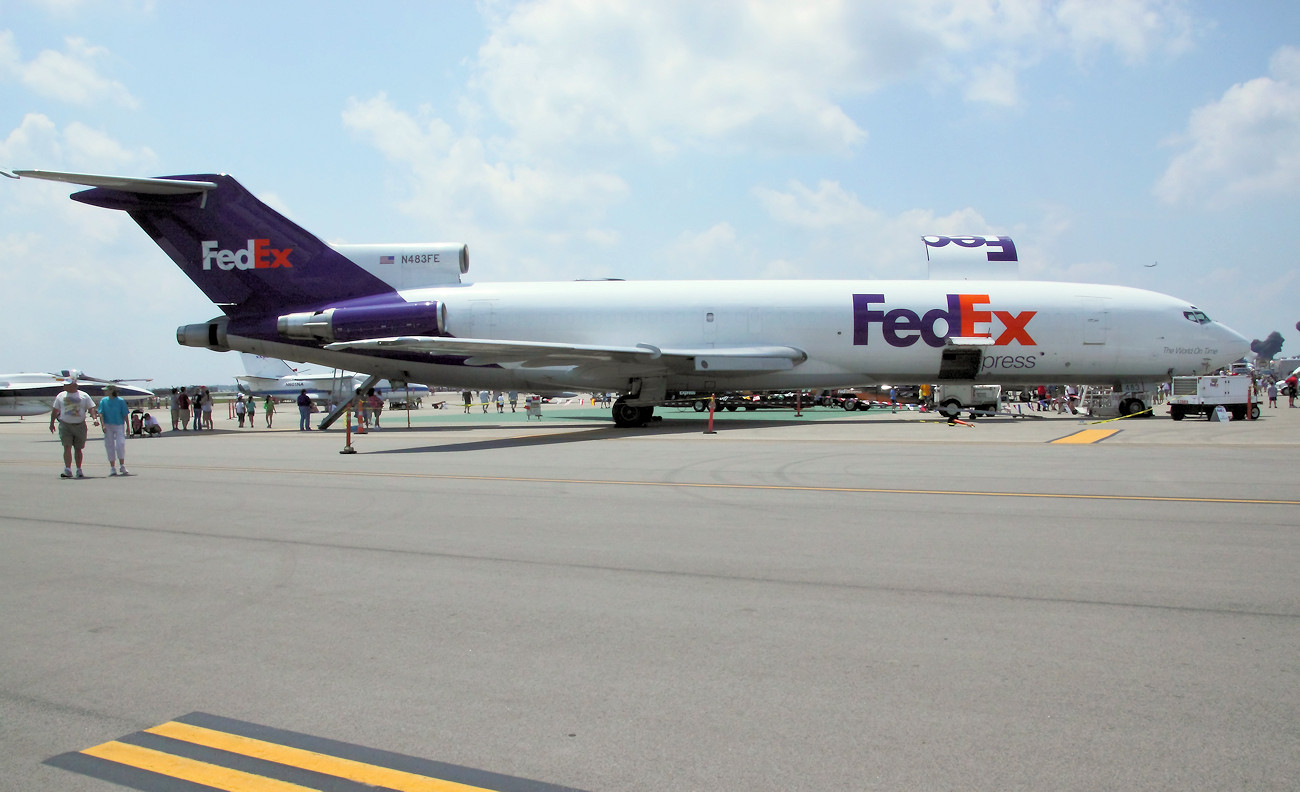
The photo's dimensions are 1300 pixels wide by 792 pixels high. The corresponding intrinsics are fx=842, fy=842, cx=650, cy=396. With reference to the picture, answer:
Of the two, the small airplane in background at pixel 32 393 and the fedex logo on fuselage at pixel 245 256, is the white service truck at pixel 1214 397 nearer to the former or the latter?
the fedex logo on fuselage at pixel 245 256

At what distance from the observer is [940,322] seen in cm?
2291

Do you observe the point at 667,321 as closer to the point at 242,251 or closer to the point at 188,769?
the point at 242,251

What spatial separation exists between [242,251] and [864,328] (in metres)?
17.9

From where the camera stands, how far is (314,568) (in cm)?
636

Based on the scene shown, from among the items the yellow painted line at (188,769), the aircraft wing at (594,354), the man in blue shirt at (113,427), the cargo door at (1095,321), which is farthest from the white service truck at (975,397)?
the yellow painted line at (188,769)

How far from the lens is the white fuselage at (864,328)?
2302 centimetres

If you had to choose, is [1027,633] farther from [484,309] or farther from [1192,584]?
[484,309]

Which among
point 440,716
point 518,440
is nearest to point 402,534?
point 440,716

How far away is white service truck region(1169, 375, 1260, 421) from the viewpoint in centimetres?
2345

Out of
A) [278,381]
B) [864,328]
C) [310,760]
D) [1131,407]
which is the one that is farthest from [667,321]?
[278,381]

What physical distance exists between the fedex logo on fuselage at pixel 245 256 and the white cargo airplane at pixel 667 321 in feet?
0.12

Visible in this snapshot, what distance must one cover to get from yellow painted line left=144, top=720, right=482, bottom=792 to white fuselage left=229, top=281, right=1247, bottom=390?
19.7 meters

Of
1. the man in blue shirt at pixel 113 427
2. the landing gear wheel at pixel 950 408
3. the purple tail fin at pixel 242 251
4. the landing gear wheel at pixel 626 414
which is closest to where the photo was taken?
the man in blue shirt at pixel 113 427

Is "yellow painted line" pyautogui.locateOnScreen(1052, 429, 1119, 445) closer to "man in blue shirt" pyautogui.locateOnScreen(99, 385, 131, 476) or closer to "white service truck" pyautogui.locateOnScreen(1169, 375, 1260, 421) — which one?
"white service truck" pyautogui.locateOnScreen(1169, 375, 1260, 421)
